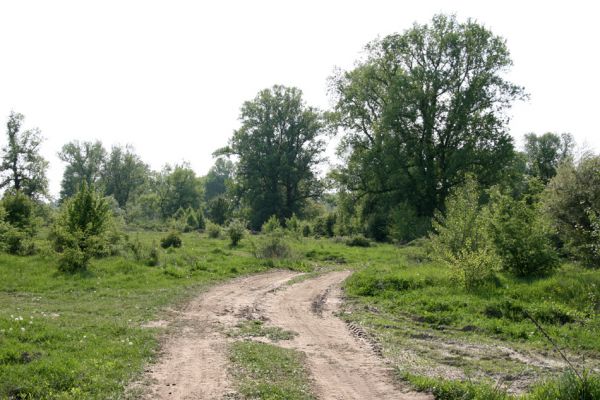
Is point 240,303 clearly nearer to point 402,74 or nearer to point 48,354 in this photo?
point 48,354

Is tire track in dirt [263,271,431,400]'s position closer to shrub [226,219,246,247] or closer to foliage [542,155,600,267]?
foliage [542,155,600,267]

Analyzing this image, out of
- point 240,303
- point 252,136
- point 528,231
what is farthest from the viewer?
point 252,136

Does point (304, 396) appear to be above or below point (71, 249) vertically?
below

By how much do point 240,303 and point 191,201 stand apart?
65.8 metres

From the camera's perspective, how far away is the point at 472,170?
1581 inches

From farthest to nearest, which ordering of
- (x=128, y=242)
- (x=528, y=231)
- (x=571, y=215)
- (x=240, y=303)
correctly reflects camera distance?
(x=128, y=242) → (x=571, y=215) → (x=528, y=231) → (x=240, y=303)

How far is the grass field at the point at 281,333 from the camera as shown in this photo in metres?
8.45

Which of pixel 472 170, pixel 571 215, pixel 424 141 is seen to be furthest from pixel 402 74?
pixel 571 215

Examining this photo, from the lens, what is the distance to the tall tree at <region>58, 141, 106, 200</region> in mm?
91312

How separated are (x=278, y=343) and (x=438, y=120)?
3363 centimetres

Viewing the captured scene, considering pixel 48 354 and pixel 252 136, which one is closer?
pixel 48 354

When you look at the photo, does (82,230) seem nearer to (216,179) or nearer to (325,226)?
(325,226)

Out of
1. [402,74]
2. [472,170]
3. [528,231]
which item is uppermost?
[402,74]

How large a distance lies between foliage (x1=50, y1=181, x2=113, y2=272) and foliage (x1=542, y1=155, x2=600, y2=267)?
20.3m
